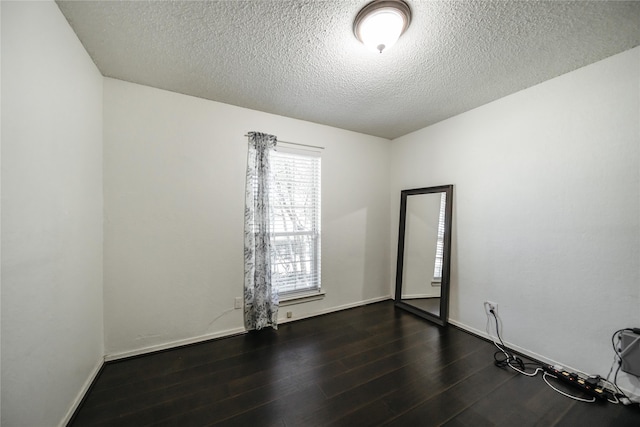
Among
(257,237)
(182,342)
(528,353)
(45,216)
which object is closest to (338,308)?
(257,237)

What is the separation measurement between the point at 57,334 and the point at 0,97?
1247mm

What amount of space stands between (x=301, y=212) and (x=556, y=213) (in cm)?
245

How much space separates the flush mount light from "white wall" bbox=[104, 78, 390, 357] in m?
1.52

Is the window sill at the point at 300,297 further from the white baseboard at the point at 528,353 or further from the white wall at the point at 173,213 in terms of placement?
the white baseboard at the point at 528,353

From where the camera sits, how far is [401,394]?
5.36 ft

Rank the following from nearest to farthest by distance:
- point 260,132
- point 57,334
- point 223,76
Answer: point 57,334
point 223,76
point 260,132

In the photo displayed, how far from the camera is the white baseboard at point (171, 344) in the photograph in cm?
199

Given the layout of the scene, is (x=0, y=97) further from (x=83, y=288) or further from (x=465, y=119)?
(x=465, y=119)

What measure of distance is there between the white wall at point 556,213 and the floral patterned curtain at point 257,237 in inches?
87.5

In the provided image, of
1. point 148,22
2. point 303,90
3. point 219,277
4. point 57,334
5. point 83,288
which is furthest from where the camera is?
point 219,277

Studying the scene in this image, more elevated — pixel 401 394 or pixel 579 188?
pixel 579 188

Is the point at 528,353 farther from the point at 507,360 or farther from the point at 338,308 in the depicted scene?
the point at 338,308

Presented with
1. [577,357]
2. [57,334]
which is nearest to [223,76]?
[57,334]

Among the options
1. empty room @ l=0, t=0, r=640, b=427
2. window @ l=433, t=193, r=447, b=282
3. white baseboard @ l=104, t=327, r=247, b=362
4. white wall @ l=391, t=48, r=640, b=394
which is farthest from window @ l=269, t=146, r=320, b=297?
white wall @ l=391, t=48, r=640, b=394
